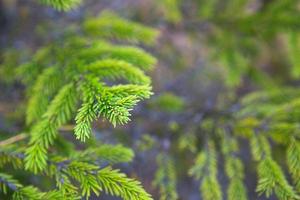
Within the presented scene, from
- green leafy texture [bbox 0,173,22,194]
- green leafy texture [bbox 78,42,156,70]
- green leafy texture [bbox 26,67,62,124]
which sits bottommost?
green leafy texture [bbox 0,173,22,194]

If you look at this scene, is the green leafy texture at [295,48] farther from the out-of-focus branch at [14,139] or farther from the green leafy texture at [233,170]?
the out-of-focus branch at [14,139]

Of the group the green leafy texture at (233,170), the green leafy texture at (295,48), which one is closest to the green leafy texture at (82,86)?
the green leafy texture at (233,170)

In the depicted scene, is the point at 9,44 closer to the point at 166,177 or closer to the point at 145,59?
the point at 145,59

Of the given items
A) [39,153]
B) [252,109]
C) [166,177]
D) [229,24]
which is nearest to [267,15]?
[229,24]

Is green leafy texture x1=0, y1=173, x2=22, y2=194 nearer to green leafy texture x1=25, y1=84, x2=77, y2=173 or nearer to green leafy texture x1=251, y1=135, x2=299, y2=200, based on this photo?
green leafy texture x1=25, y1=84, x2=77, y2=173

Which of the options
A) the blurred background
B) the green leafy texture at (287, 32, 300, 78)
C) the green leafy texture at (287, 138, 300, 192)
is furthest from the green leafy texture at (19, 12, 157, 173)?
the green leafy texture at (287, 32, 300, 78)
